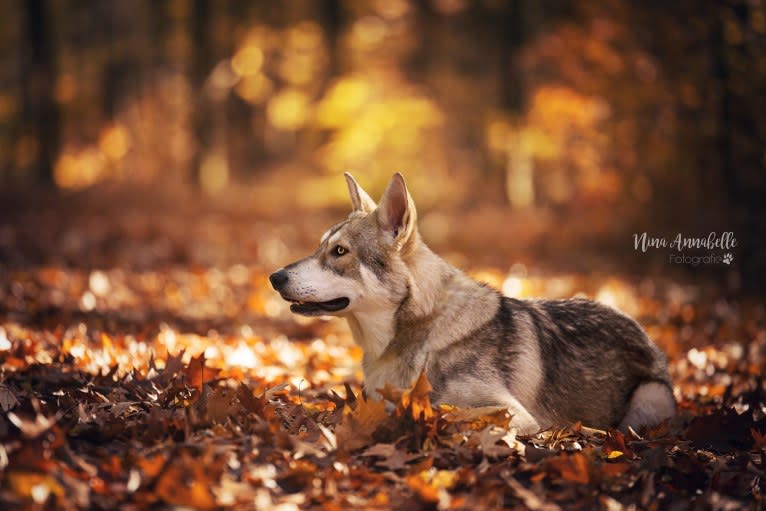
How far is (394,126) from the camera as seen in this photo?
2470cm

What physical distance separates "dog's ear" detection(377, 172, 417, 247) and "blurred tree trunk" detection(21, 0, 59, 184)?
713 inches

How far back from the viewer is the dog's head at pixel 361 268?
535cm

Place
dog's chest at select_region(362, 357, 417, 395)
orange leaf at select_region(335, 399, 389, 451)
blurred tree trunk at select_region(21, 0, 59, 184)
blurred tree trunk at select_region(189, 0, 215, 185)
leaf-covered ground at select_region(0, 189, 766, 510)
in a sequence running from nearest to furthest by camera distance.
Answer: leaf-covered ground at select_region(0, 189, 766, 510)
orange leaf at select_region(335, 399, 389, 451)
dog's chest at select_region(362, 357, 417, 395)
blurred tree trunk at select_region(21, 0, 59, 184)
blurred tree trunk at select_region(189, 0, 215, 185)

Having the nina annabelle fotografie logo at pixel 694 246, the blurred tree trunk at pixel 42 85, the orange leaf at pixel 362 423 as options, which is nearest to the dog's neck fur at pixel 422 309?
the orange leaf at pixel 362 423

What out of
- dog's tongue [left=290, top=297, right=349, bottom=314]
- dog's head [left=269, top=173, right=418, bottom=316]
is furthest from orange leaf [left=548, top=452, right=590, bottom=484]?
dog's tongue [left=290, top=297, right=349, bottom=314]

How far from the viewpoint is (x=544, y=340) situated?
561 centimetres

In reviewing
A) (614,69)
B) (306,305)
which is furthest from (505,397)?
(614,69)

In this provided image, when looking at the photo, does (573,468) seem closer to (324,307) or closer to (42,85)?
(324,307)

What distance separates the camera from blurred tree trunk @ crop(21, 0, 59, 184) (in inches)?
827

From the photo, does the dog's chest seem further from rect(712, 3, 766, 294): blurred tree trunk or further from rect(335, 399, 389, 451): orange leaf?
rect(712, 3, 766, 294): blurred tree trunk

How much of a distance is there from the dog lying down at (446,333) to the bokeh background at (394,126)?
6897 mm

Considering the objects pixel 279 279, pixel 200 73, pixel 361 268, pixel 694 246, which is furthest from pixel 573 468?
pixel 200 73

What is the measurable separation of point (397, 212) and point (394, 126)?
19.6 meters

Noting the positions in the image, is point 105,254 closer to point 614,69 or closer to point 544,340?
point 544,340
